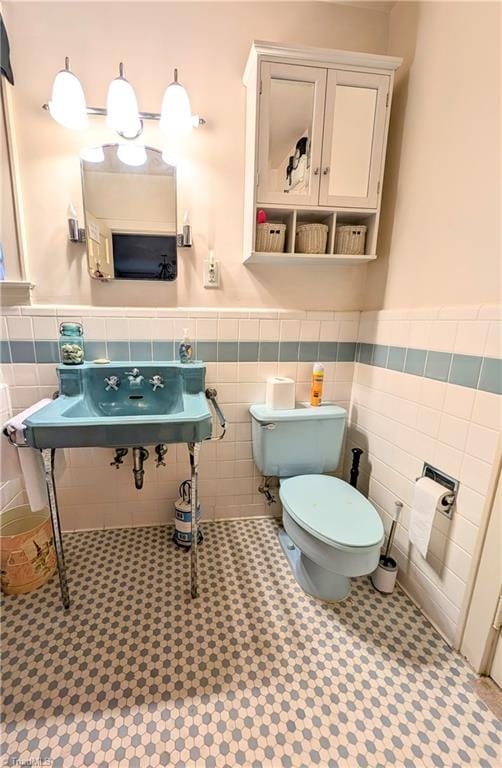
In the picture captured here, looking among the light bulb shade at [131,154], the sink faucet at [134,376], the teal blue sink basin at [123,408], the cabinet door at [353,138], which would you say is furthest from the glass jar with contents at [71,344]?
the cabinet door at [353,138]

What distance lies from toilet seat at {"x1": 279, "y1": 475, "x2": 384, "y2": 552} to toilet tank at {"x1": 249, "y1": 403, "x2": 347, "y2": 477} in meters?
0.09

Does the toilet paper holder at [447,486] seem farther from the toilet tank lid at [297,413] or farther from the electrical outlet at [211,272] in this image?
the electrical outlet at [211,272]

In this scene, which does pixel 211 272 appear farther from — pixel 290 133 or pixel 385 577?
pixel 385 577

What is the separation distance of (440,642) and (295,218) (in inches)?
65.9

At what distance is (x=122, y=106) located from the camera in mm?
1195

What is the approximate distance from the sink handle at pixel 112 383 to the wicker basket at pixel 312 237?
98cm

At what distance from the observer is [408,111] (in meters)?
1.27

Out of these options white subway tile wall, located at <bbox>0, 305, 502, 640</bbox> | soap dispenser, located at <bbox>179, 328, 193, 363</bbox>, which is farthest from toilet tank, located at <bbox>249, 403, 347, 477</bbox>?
soap dispenser, located at <bbox>179, 328, 193, 363</bbox>

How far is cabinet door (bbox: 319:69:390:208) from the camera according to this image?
4.03 feet

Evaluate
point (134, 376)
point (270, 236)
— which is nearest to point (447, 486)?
point (270, 236)

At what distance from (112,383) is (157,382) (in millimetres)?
185

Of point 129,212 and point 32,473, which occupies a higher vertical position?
point 129,212

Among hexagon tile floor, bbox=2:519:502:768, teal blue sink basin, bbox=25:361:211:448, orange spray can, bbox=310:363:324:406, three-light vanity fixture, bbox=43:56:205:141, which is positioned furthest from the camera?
orange spray can, bbox=310:363:324:406

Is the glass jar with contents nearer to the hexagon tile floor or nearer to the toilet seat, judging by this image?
the hexagon tile floor
